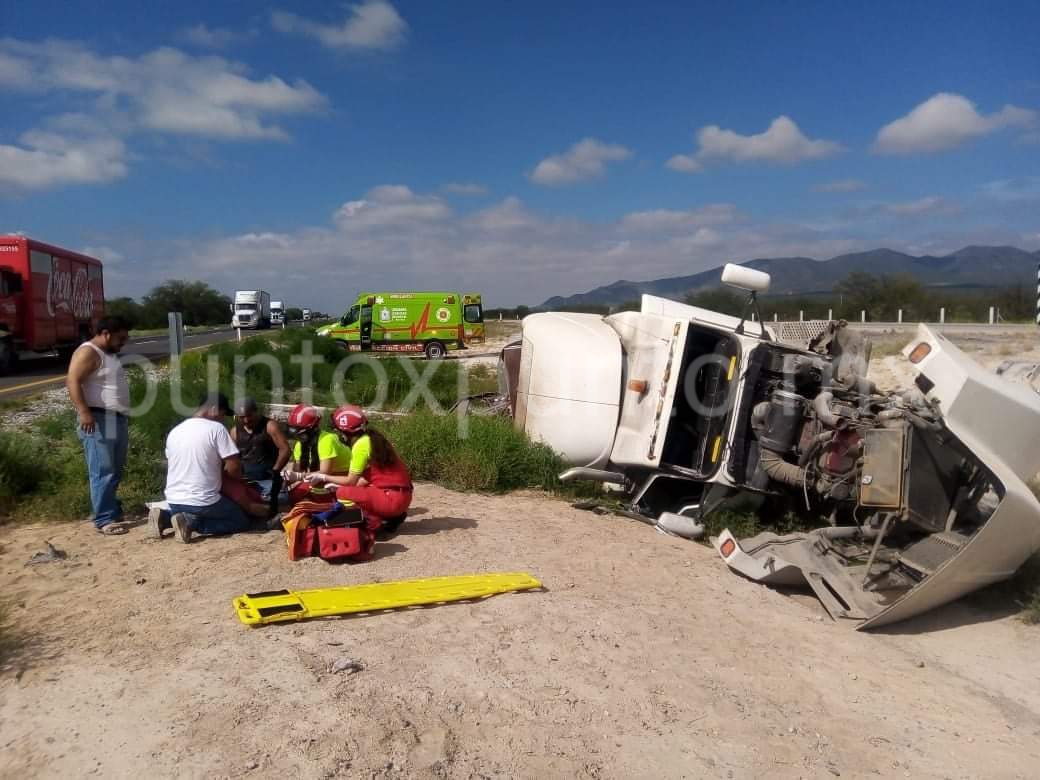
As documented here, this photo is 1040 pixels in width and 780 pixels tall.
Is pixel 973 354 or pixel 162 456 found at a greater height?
pixel 973 354

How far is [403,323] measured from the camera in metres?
27.8

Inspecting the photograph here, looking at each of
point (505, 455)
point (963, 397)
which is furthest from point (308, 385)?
point (963, 397)

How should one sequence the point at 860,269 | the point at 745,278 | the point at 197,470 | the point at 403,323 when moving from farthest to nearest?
the point at 860,269
the point at 403,323
the point at 745,278
the point at 197,470

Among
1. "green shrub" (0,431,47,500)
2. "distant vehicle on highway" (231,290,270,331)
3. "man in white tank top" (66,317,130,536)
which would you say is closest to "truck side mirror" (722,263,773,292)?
"man in white tank top" (66,317,130,536)

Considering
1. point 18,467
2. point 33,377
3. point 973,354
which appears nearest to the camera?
point 18,467

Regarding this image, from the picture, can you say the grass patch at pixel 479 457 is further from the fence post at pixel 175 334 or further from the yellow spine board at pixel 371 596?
the fence post at pixel 175 334

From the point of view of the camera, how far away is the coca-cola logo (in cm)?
1998

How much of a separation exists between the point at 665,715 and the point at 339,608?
186 centimetres

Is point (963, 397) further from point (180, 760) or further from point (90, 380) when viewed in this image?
point (90, 380)

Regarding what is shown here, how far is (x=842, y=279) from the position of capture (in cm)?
4959

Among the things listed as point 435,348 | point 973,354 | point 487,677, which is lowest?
point 487,677

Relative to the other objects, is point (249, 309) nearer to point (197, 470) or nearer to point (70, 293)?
point (70, 293)

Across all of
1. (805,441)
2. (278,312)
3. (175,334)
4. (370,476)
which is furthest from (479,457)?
(278,312)

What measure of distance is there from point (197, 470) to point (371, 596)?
1789mm
